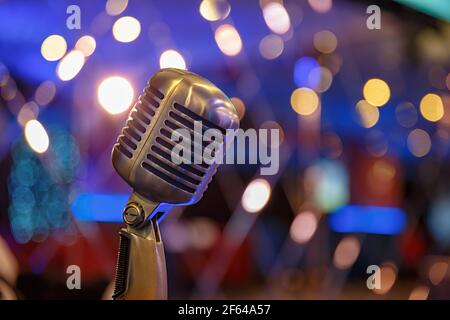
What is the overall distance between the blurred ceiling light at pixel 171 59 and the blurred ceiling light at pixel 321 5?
680mm

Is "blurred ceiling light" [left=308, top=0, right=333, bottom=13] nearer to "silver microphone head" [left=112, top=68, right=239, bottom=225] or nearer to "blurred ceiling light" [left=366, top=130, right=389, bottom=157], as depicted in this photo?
"blurred ceiling light" [left=366, top=130, right=389, bottom=157]

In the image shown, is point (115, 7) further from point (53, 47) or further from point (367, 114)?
point (367, 114)

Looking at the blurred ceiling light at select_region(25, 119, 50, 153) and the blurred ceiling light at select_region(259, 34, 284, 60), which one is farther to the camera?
the blurred ceiling light at select_region(259, 34, 284, 60)

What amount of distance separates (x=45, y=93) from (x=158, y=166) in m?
1.50

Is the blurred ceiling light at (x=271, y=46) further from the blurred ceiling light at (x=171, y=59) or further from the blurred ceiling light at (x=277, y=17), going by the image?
the blurred ceiling light at (x=171, y=59)

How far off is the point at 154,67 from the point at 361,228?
4.19 ft

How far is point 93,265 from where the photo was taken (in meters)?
2.07

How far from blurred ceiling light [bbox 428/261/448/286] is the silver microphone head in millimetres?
2515

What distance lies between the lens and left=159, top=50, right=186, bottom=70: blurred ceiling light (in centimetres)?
216

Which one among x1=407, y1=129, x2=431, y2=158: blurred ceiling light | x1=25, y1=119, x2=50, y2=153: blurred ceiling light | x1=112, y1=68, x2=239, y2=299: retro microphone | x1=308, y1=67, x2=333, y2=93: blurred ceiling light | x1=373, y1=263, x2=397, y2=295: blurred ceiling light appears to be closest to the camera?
x1=112, y1=68, x2=239, y2=299: retro microphone

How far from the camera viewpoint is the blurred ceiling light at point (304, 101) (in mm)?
2539

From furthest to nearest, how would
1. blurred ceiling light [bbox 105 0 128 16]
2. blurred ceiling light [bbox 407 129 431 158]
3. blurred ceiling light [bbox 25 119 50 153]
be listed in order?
blurred ceiling light [bbox 407 129 431 158] < blurred ceiling light [bbox 105 0 128 16] < blurred ceiling light [bbox 25 119 50 153]

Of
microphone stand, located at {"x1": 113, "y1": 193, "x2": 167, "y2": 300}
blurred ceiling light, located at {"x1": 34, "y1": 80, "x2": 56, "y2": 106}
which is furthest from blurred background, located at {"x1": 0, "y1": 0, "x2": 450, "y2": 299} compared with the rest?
microphone stand, located at {"x1": 113, "y1": 193, "x2": 167, "y2": 300}
